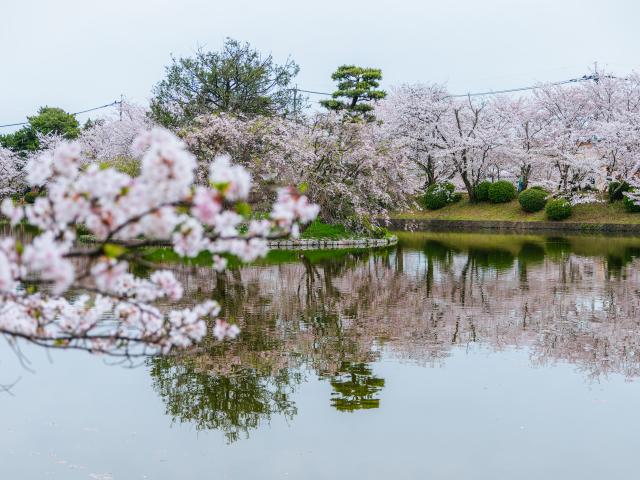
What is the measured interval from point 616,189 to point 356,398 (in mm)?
29552

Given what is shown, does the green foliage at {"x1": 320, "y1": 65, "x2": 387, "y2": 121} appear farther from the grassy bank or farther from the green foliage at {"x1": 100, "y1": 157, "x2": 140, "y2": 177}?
the green foliage at {"x1": 100, "y1": 157, "x2": 140, "y2": 177}

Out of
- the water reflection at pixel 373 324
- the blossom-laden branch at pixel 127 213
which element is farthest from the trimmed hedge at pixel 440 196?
the blossom-laden branch at pixel 127 213

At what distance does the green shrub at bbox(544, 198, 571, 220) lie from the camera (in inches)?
1277

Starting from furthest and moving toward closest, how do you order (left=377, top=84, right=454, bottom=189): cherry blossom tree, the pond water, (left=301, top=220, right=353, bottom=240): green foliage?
1. (left=377, top=84, right=454, bottom=189): cherry blossom tree
2. (left=301, top=220, right=353, bottom=240): green foliage
3. the pond water

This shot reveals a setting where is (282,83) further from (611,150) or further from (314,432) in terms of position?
(314,432)

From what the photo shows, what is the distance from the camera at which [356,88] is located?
1485 inches

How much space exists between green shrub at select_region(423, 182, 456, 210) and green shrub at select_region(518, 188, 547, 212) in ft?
15.7

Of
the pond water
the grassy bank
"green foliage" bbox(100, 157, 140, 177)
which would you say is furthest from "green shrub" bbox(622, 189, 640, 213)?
"green foliage" bbox(100, 157, 140, 177)

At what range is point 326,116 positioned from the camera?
84.7 feet

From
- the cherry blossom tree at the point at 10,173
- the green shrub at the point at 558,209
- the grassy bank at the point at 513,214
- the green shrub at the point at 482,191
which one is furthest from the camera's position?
the cherry blossom tree at the point at 10,173

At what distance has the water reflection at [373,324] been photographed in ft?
22.8

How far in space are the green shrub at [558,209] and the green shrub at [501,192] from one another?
131 inches

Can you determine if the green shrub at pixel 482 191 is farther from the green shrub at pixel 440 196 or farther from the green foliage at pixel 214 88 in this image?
the green foliage at pixel 214 88

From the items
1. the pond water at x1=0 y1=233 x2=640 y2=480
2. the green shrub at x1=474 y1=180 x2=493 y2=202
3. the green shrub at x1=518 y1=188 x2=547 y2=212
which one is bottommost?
the pond water at x1=0 y1=233 x2=640 y2=480
